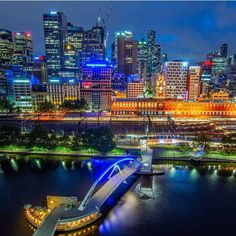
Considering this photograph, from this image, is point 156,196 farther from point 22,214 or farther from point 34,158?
point 34,158

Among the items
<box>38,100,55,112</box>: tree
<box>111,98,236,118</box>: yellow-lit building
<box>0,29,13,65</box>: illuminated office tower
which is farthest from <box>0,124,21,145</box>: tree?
<box>0,29,13,65</box>: illuminated office tower

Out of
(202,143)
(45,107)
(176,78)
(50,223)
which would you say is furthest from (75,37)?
(50,223)

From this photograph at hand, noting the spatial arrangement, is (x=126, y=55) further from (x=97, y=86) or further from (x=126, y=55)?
(x=97, y=86)

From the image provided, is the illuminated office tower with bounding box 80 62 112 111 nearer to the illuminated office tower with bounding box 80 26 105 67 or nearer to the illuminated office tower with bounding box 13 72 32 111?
the illuminated office tower with bounding box 13 72 32 111

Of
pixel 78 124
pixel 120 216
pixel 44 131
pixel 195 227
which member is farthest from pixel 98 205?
pixel 78 124

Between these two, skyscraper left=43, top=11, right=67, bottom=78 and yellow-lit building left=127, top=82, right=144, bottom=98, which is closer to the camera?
yellow-lit building left=127, top=82, right=144, bottom=98

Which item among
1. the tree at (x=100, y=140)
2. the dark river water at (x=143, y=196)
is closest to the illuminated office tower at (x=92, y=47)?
the tree at (x=100, y=140)

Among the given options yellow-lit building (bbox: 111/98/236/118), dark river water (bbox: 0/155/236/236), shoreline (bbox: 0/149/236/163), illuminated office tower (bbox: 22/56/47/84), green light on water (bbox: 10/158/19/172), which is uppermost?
illuminated office tower (bbox: 22/56/47/84)

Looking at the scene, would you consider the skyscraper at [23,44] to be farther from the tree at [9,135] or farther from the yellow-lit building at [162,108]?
the tree at [9,135]
